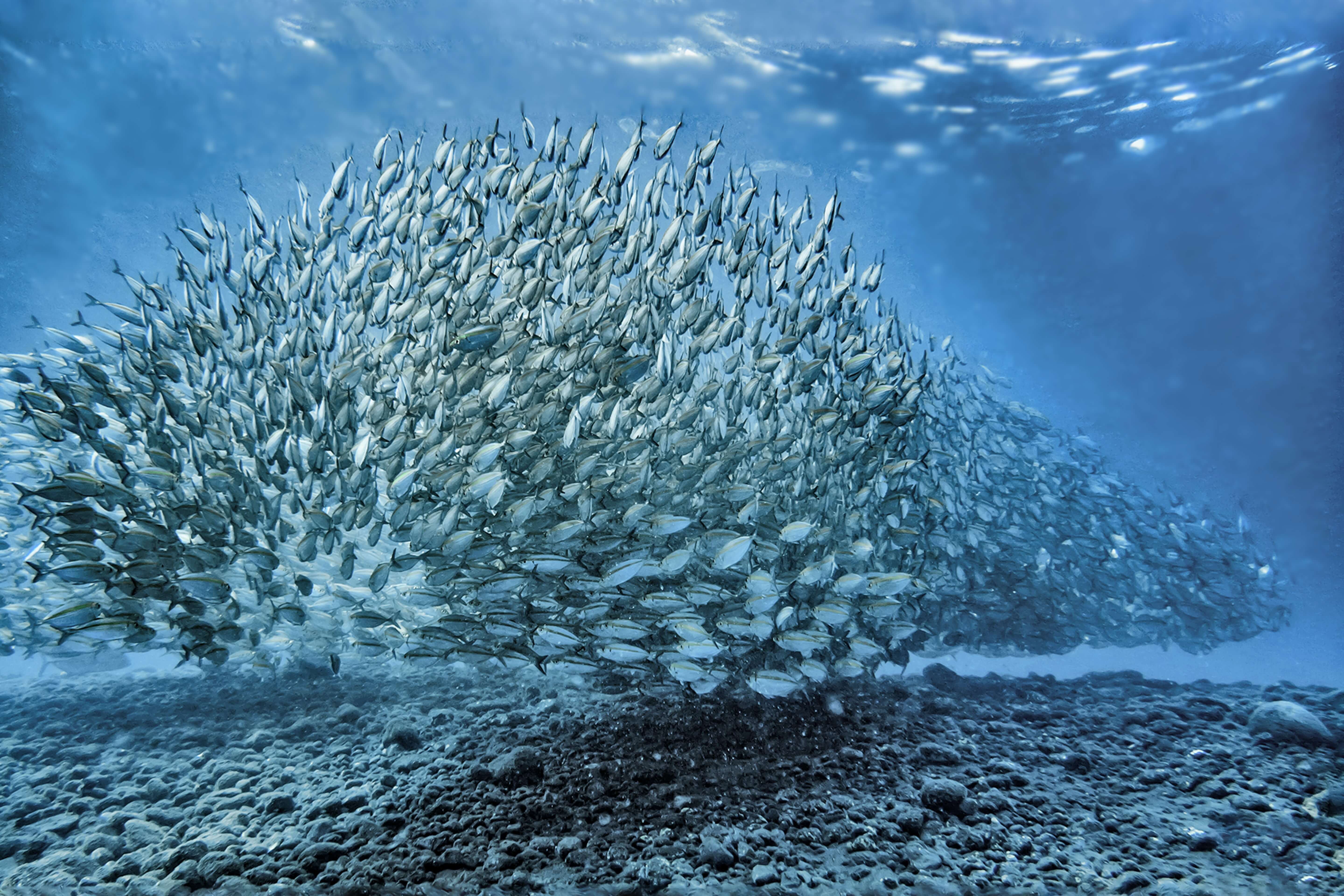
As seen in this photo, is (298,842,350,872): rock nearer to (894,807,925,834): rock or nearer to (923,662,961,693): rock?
(894,807,925,834): rock

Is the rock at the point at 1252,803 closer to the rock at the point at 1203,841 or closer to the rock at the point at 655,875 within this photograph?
the rock at the point at 1203,841

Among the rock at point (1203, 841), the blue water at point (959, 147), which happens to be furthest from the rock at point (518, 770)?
the blue water at point (959, 147)

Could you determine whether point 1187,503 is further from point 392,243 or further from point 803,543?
point 392,243

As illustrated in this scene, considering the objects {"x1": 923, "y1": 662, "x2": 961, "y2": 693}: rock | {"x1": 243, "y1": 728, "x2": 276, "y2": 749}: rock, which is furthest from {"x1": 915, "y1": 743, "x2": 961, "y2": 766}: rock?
{"x1": 243, "y1": 728, "x2": 276, "y2": 749}: rock

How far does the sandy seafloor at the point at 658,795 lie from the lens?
1860 millimetres

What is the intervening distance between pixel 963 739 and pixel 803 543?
1.36 metres

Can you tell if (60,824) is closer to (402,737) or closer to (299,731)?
(299,731)

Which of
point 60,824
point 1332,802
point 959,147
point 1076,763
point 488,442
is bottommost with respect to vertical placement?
point 60,824

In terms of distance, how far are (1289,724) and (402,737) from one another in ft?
15.8

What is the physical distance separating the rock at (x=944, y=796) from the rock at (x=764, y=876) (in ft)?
2.76

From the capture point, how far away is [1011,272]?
1397 centimetres

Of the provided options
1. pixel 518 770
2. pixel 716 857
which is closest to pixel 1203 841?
pixel 716 857

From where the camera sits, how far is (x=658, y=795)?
2.37 m

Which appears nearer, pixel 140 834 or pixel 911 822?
pixel 140 834
